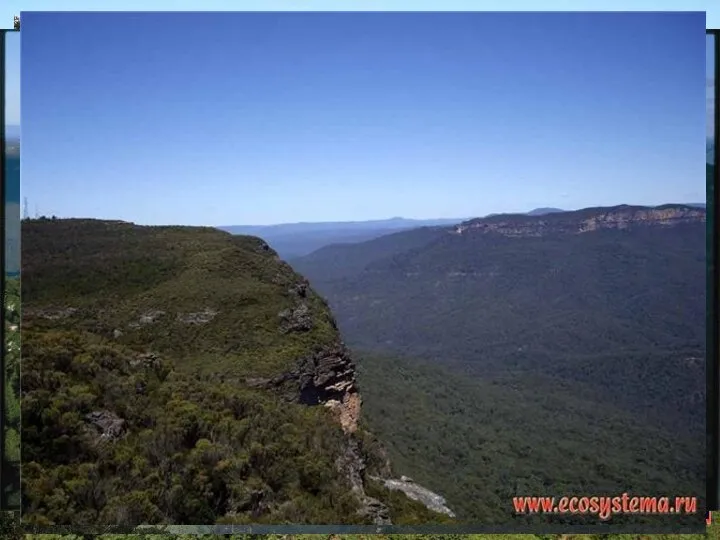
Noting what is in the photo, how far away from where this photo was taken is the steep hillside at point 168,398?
525 cm

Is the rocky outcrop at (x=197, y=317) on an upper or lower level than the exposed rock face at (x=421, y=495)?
upper

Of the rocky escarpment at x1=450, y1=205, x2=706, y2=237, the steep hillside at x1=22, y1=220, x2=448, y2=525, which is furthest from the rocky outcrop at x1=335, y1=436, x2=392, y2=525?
the rocky escarpment at x1=450, y1=205, x2=706, y2=237

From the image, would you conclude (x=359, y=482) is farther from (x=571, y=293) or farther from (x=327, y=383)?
(x=571, y=293)

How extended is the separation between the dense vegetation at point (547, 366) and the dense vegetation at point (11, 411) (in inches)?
160

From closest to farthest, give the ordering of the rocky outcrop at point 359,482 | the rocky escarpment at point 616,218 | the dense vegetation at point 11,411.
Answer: the dense vegetation at point 11,411 < the rocky outcrop at point 359,482 < the rocky escarpment at point 616,218

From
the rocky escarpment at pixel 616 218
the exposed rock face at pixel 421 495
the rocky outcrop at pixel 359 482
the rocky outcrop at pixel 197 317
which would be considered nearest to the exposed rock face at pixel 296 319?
the rocky outcrop at pixel 197 317

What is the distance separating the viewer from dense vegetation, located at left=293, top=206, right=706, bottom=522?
6297 millimetres

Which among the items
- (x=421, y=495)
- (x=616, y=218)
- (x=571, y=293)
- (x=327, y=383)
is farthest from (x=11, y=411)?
(x=571, y=293)

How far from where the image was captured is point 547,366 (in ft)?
69.8

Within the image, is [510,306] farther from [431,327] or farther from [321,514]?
[321,514]

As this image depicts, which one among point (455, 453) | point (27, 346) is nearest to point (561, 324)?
point (455, 453)

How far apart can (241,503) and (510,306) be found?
19.0 m

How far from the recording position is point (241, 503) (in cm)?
535

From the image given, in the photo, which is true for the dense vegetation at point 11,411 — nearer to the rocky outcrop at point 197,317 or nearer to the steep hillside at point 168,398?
the steep hillside at point 168,398
